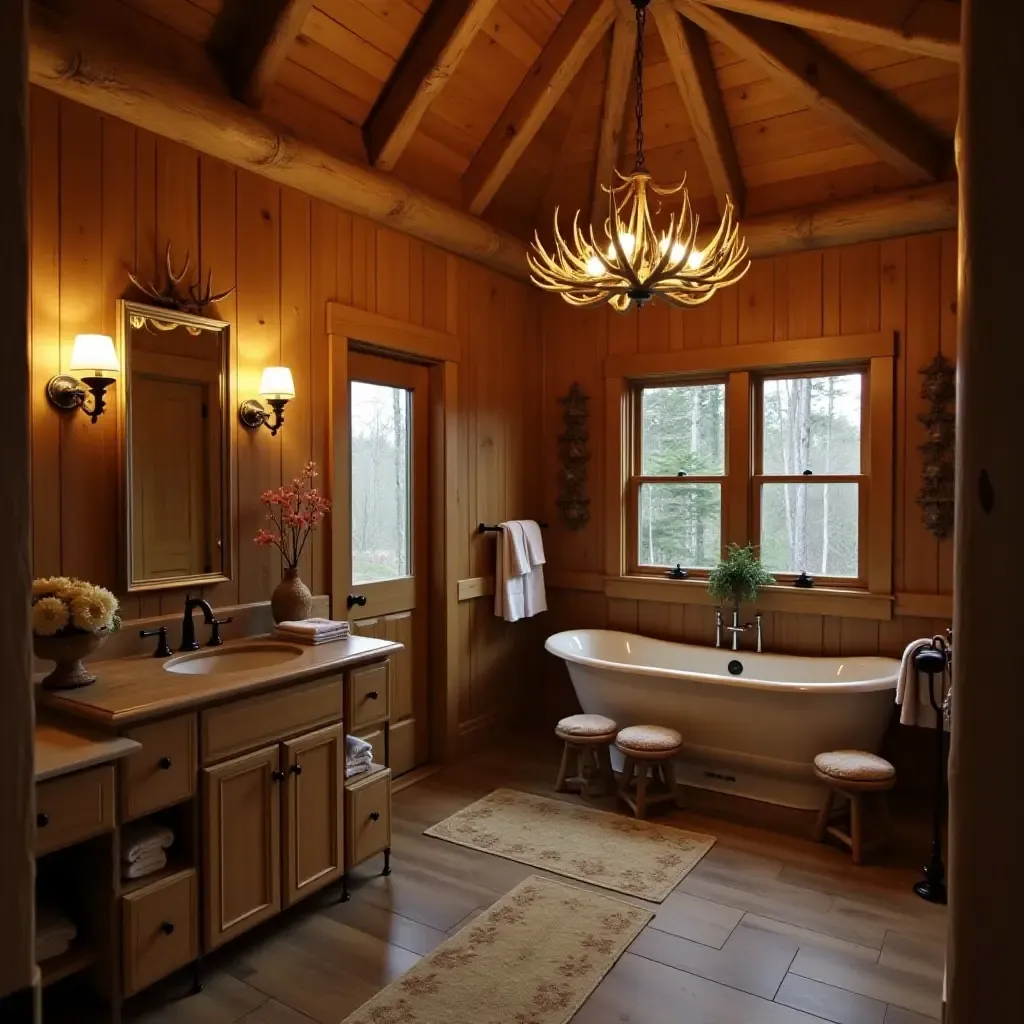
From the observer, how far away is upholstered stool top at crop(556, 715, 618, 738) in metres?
3.76

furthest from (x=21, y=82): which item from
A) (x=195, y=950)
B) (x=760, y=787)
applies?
(x=760, y=787)

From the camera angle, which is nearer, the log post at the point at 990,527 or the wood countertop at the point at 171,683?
the log post at the point at 990,527

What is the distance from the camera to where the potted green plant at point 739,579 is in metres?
4.18

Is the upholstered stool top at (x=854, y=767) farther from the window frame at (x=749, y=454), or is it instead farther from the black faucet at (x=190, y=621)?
the black faucet at (x=190, y=621)

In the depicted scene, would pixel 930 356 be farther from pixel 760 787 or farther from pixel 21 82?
pixel 21 82

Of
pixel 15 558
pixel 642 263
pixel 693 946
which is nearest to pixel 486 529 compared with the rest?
pixel 642 263

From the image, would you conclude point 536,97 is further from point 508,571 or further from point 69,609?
point 69,609

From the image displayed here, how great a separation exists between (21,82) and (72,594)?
6.91 ft

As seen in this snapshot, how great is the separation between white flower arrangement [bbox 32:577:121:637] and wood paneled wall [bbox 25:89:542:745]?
0.91 ft

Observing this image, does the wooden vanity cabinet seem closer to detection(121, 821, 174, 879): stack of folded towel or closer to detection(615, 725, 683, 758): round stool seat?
detection(121, 821, 174, 879): stack of folded towel

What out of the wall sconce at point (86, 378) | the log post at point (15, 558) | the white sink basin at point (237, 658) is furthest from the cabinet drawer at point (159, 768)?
the log post at point (15, 558)

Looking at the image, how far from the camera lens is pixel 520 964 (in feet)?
8.07

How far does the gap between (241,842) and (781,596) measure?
9.73 ft

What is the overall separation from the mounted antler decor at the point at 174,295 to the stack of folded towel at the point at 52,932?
1.80 m
